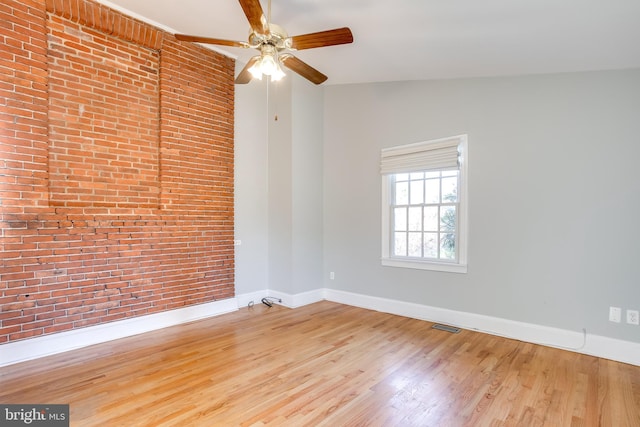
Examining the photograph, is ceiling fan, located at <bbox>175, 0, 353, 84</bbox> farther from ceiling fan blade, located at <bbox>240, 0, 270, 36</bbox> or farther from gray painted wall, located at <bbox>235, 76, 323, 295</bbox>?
gray painted wall, located at <bbox>235, 76, 323, 295</bbox>

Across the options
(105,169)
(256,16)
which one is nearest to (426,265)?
(256,16)

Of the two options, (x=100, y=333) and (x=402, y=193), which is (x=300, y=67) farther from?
(x=100, y=333)

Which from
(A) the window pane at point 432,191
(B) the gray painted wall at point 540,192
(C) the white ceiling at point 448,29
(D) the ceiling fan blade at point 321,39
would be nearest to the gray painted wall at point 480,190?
(B) the gray painted wall at point 540,192

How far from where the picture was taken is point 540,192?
3209 mm

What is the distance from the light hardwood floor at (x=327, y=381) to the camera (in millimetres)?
2084

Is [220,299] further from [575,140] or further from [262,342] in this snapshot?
[575,140]

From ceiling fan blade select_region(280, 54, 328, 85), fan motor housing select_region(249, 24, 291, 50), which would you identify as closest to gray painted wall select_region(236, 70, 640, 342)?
ceiling fan blade select_region(280, 54, 328, 85)

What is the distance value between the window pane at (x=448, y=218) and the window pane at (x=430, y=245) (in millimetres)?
156

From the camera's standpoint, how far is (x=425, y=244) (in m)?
4.07

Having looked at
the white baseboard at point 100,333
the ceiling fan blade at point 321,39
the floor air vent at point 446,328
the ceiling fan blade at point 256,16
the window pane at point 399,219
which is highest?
the ceiling fan blade at point 256,16

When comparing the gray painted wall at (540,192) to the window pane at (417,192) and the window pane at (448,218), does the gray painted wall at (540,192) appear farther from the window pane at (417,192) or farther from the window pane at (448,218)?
the window pane at (417,192)

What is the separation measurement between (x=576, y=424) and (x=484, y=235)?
1875mm

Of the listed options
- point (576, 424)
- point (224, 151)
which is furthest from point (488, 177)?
point (224, 151)

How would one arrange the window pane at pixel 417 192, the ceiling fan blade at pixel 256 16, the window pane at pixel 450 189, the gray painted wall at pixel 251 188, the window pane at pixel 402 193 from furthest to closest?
the gray painted wall at pixel 251 188
the window pane at pixel 402 193
the window pane at pixel 417 192
the window pane at pixel 450 189
the ceiling fan blade at pixel 256 16
